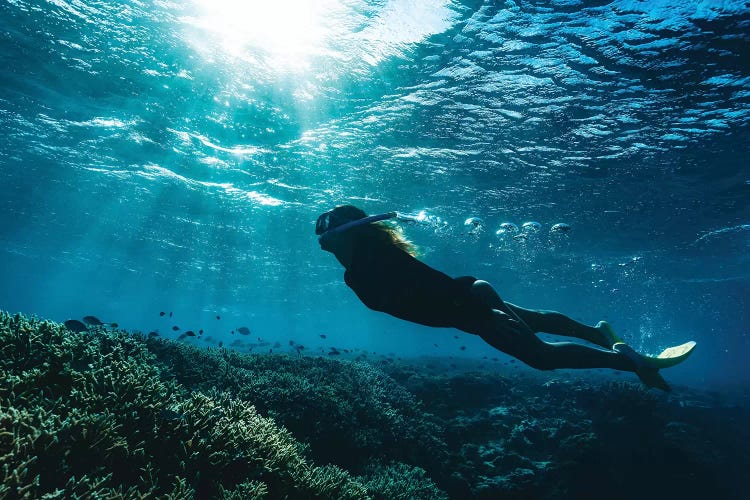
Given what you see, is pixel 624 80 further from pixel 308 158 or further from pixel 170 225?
pixel 170 225

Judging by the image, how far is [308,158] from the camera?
1683cm

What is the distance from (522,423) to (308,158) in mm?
13868

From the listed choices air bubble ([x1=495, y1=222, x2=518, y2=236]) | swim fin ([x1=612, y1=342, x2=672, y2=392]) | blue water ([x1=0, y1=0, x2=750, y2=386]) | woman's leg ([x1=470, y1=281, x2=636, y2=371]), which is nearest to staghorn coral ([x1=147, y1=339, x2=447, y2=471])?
woman's leg ([x1=470, y1=281, x2=636, y2=371])

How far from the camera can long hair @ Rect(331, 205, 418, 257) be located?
15.5ft

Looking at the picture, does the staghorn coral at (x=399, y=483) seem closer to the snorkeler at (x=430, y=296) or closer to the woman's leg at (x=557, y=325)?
the snorkeler at (x=430, y=296)

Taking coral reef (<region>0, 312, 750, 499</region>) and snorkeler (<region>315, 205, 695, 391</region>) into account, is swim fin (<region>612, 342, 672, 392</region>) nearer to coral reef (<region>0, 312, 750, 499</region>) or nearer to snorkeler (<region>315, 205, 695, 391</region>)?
snorkeler (<region>315, 205, 695, 391</region>)

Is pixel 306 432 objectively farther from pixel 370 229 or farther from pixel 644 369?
pixel 644 369

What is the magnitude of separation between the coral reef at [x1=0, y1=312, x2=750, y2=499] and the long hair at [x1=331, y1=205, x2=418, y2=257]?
2.98 m

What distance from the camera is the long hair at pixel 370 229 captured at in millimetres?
4719

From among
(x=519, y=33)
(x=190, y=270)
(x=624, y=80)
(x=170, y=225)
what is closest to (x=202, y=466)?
(x=519, y=33)

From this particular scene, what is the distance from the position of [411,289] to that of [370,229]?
101 cm

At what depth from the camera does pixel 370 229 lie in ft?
15.7

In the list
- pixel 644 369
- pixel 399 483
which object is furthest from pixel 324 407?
pixel 644 369

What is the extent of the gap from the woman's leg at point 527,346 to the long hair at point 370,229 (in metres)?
1.31
